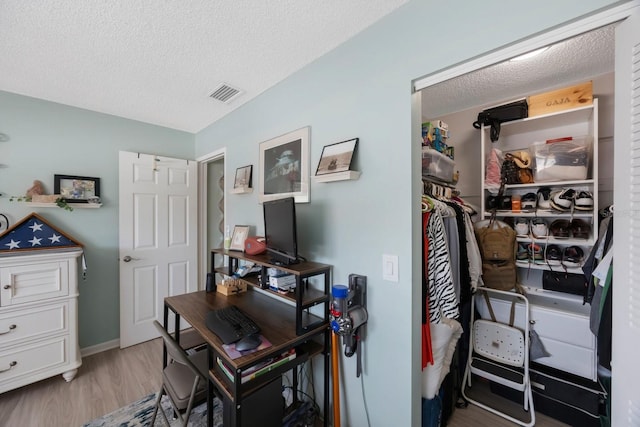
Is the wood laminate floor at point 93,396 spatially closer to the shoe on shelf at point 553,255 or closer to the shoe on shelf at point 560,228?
the shoe on shelf at point 553,255

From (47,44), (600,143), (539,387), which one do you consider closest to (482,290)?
(539,387)

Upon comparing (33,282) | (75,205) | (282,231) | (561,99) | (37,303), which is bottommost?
(37,303)

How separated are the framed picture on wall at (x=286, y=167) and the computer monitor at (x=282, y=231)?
208 millimetres

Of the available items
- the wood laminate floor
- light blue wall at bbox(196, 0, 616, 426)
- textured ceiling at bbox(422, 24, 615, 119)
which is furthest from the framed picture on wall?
the wood laminate floor

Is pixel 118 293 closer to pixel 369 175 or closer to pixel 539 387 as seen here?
pixel 369 175

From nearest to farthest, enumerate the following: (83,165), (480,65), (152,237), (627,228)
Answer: (627,228)
(480,65)
(83,165)
(152,237)

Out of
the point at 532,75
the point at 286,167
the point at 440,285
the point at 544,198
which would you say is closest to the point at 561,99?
the point at 532,75

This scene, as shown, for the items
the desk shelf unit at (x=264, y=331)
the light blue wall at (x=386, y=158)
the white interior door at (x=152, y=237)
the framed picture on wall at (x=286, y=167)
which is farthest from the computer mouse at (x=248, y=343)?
the white interior door at (x=152, y=237)

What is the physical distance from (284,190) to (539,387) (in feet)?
7.45

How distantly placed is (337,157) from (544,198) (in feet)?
5.85

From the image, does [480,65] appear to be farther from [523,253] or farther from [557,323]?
[557,323]

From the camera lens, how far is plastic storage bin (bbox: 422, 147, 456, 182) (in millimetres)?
1746

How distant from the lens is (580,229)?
1.80 meters

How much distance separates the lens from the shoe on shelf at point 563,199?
5.88 feet
